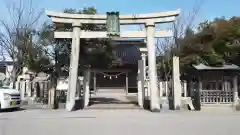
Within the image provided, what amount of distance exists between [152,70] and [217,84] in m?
4.56

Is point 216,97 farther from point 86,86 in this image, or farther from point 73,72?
point 73,72

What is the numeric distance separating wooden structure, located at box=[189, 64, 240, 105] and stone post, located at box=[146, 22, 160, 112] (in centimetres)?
294

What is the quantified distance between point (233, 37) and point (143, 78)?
776 centimetres

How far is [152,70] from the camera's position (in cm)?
1875

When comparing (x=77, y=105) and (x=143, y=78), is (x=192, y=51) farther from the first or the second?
(x=77, y=105)

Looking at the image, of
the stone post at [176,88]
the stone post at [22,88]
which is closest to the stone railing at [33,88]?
the stone post at [22,88]

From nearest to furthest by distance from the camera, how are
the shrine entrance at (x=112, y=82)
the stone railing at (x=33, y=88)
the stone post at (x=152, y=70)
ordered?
1. the stone post at (x=152, y=70)
2. the stone railing at (x=33, y=88)
3. the shrine entrance at (x=112, y=82)

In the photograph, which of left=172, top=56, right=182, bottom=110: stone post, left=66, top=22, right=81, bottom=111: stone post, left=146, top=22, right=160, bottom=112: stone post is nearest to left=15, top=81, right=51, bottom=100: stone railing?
left=66, top=22, right=81, bottom=111: stone post

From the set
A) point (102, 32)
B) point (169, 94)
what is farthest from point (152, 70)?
point (169, 94)

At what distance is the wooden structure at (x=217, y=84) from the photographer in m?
19.6

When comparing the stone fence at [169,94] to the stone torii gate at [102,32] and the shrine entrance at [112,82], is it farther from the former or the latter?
the shrine entrance at [112,82]

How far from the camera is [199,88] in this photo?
64.5ft

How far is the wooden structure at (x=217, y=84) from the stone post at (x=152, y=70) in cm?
294

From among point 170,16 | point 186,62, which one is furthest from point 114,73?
point 170,16
